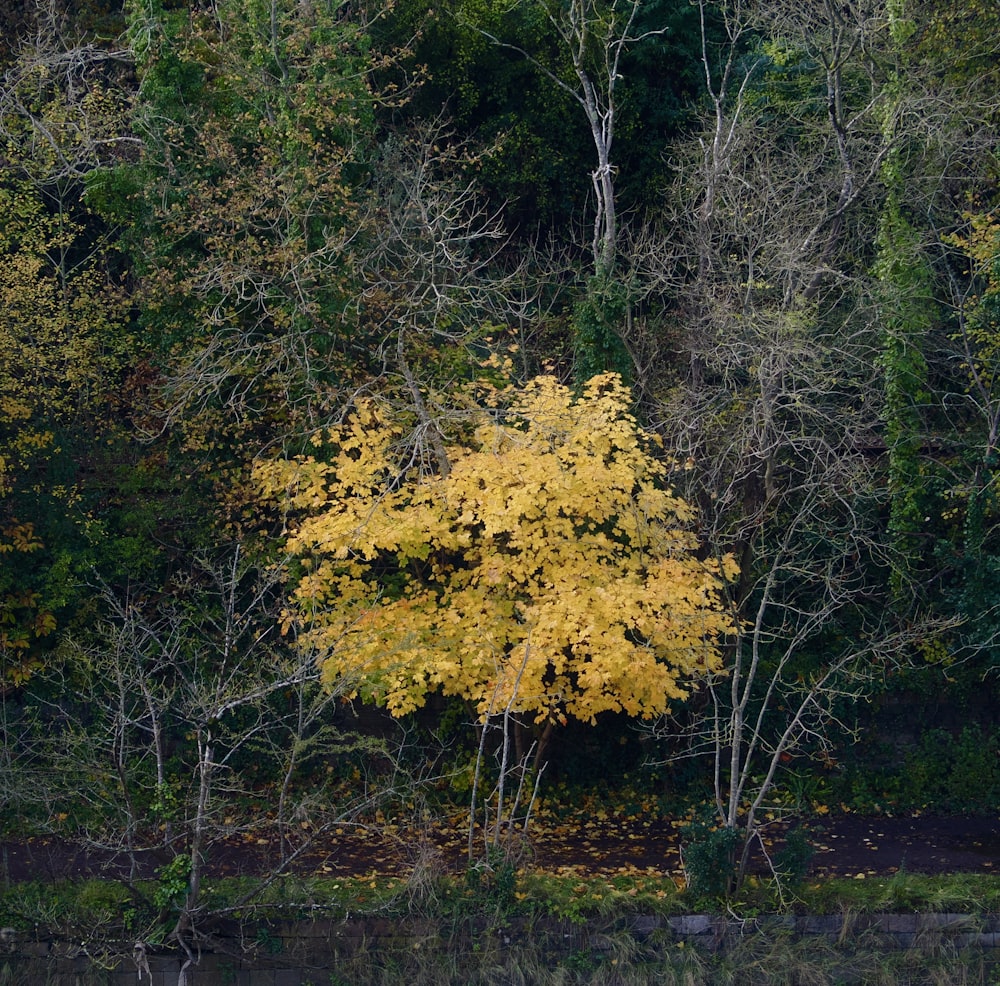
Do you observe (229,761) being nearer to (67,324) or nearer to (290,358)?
(290,358)

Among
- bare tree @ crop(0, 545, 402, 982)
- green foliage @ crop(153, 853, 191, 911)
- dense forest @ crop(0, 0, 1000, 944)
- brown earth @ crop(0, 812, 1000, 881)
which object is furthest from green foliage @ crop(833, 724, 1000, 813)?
green foliage @ crop(153, 853, 191, 911)

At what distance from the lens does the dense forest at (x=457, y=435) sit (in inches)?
475

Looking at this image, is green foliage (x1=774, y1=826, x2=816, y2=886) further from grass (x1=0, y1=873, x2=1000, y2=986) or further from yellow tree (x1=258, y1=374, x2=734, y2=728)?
yellow tree (x1=258, y1=374, x2=734, y2=728)

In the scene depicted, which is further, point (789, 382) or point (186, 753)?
point (789, 382)

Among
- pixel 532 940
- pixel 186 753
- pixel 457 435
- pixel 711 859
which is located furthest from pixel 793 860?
pixel 186 753

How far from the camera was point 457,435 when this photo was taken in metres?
13.3

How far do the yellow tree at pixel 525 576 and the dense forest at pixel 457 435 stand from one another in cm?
6

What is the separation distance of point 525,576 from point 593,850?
3.52 m

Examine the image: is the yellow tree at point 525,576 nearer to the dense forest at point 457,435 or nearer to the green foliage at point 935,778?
the dense forest at point 457,435

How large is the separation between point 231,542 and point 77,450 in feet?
9.40

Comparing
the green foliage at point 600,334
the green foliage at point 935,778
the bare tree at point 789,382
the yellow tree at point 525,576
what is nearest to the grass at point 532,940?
the yellow tree at point 525,576

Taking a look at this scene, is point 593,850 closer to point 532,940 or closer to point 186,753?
point 532,940

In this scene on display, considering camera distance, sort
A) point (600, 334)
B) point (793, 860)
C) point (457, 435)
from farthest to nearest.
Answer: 1. point (600, 334)
2. point (457, 435)
3. point (793, 860)


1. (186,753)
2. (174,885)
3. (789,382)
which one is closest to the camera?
(174,885)
